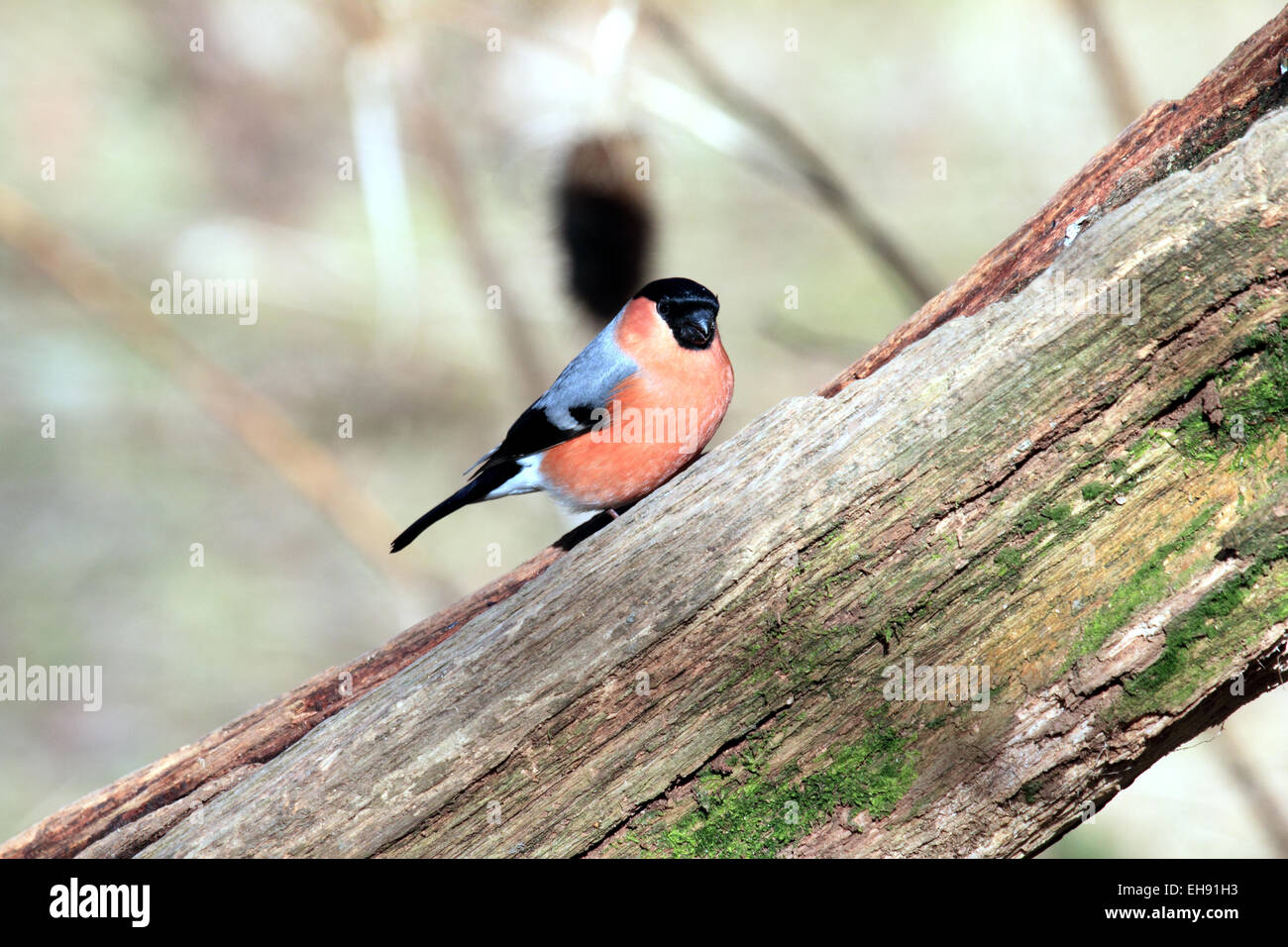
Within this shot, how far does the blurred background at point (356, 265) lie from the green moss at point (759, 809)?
12.9 ft

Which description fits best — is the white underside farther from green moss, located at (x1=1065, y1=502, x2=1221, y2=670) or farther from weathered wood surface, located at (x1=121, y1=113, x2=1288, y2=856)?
green moss, located at (x1=1065, y1=502, x2=1221, y2=670)

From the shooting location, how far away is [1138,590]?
2.79m

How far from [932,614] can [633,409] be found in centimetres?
190

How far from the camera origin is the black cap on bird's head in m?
4.44

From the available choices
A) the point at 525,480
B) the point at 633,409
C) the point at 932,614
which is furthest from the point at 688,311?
the point at 932,614

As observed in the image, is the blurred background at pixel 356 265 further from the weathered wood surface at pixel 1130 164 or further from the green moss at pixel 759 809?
the green moss at pixel 759 809

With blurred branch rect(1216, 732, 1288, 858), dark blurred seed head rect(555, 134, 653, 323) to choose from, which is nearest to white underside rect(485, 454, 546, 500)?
dark blurred seed head rect(555, 134, 653, 323)

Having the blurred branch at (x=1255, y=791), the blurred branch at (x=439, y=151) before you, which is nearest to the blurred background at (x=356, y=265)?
the blurred branch at (x=439, y=151)

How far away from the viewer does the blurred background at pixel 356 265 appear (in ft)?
22.3

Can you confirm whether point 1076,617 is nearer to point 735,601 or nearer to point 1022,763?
point 1022,763

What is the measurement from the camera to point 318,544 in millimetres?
8008

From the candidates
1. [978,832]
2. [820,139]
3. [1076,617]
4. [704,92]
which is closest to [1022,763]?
[978,832]

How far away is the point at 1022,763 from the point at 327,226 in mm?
7086

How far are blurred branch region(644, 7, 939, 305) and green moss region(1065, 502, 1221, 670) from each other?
9.86 ft
